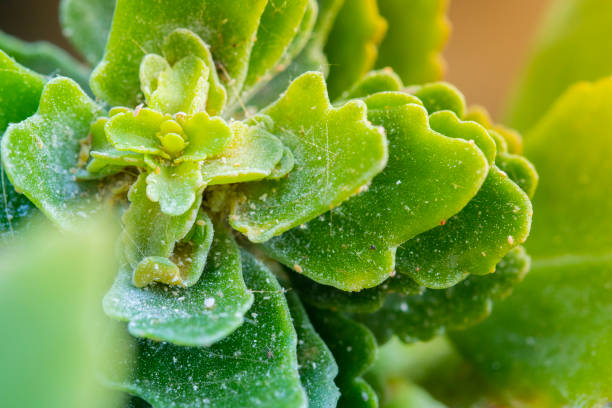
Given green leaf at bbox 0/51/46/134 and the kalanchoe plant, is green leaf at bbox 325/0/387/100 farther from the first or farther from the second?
green leaf at bbox 0/51/46/134

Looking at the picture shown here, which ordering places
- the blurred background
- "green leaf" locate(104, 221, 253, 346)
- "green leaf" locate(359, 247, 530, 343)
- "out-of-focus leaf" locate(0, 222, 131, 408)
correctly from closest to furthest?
"out-of-focus leaf" locate(0, 222, 131, 408) < "green leaf" locate(104, 221, 253, 346) < "green leaf" locate(359, 247, 530, 343) < the blurred background

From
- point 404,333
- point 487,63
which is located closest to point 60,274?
point 404,333

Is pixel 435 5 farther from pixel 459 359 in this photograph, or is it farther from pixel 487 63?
pixel 487 63

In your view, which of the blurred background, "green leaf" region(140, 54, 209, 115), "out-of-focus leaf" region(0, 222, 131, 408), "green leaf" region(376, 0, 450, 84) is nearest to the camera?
"out-of-focus leaf" region(0, 222, 131, 408)

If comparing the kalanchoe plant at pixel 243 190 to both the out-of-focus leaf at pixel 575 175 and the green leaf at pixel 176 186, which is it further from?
the out-of-focus leaf at pixel 575 175

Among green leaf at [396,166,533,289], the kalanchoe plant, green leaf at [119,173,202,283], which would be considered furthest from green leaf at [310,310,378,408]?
green leaf at [119,173,202,283]

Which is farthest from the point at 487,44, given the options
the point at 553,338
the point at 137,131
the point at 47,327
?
the point at 47,327

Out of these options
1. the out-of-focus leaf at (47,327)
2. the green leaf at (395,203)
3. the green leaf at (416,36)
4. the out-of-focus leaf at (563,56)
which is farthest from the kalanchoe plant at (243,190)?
the out-of-focus leaf at (563,56)
